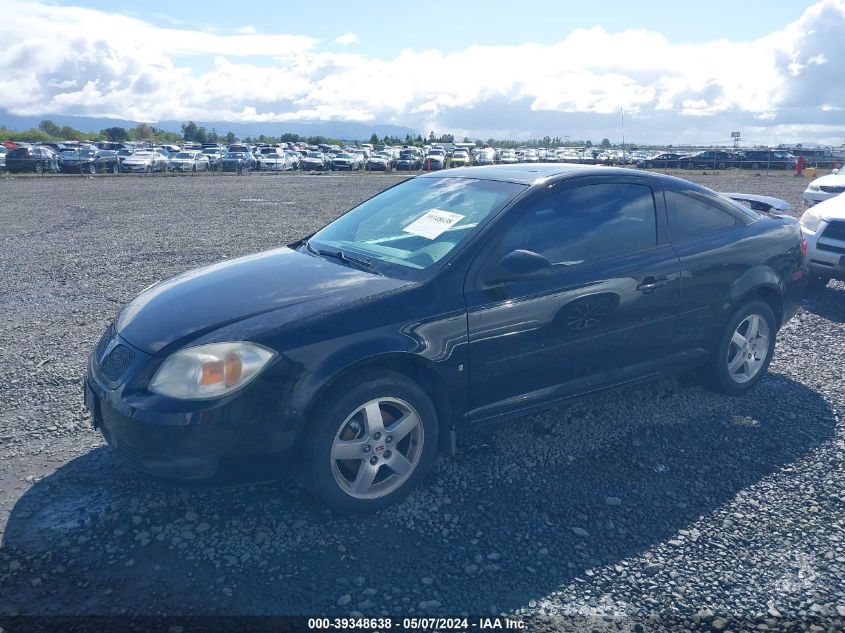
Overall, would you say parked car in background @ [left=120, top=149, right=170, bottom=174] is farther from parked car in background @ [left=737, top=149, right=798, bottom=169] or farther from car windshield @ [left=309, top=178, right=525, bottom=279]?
car windshield @ [left=309, top=178, right=525, bottom=279]

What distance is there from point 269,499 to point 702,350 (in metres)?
3.02

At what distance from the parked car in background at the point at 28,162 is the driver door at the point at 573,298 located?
34146mm

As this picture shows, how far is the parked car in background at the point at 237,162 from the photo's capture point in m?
40.4

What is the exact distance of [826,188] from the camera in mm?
13234

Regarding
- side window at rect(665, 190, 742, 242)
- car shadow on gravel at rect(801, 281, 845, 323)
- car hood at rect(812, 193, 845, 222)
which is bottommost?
car shadow on gravel at rect(801, 281, 845, 323)

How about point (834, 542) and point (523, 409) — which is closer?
point (834, 542)

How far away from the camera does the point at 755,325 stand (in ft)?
17.1

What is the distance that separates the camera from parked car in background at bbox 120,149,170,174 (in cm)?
3600

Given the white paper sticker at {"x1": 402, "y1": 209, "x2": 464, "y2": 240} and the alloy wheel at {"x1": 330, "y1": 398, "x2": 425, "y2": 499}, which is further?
the white paper sticker at {"x1": 402, "y1": 209, "x2": 464, "y2": 240}

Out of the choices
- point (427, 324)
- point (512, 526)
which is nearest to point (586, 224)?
point (427, 324)

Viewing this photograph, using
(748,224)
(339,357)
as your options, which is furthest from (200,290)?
(748,224)

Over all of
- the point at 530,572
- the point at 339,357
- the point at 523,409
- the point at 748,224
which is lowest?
the point at 530,572

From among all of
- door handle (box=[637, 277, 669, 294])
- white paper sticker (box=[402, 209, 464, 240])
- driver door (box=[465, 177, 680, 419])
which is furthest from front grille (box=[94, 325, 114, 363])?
door handle (box=[637, 277, 669, 294])

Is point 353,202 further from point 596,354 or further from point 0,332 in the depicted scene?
point 596,354
